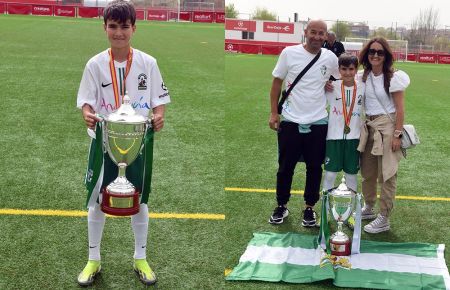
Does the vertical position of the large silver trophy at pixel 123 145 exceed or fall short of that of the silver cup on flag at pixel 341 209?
it exceeds it

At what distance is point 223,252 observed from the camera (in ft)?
11.7

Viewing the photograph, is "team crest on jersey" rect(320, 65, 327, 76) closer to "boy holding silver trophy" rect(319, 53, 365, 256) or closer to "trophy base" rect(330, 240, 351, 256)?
"boy holding silver trophy" rect(319, 53, 365, 256)

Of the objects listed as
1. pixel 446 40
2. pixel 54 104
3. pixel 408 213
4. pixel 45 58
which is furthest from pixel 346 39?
pixel 408 213

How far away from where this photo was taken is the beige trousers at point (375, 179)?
3990 mm

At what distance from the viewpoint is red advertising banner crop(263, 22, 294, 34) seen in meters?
37.9

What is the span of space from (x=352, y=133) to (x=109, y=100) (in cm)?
186

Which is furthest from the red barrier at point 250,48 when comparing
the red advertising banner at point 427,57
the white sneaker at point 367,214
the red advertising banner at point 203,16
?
the white sneaker at point 367,214

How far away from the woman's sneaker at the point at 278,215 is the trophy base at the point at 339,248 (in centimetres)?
74

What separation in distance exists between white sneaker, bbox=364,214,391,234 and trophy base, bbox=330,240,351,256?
0.62 metres

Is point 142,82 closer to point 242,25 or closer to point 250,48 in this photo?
point 250,48

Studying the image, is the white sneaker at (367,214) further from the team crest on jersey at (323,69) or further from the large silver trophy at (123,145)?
the large silver trophy at (123,145)

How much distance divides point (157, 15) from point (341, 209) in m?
34.0

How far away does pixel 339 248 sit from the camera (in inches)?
136

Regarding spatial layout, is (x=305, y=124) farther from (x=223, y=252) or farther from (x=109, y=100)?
(x=109, y=100)
